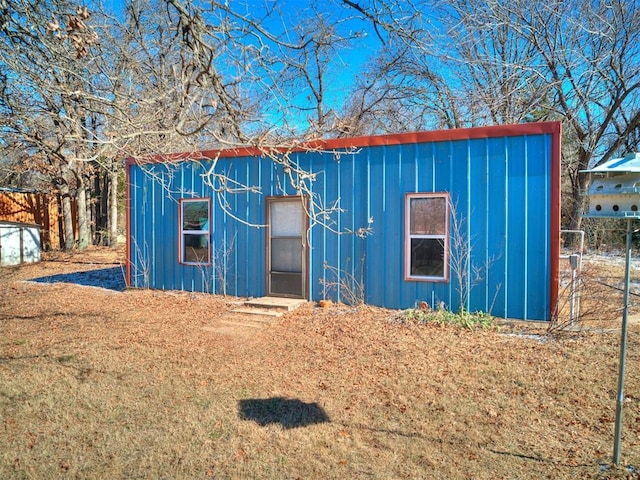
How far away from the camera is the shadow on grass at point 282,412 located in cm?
392

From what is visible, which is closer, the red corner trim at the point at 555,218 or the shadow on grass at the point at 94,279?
the red corner trim at the point at 555,218

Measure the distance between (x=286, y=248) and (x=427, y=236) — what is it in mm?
2651

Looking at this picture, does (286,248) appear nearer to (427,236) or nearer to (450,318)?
(427,236)

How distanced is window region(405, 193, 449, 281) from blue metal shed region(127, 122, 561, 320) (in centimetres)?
2

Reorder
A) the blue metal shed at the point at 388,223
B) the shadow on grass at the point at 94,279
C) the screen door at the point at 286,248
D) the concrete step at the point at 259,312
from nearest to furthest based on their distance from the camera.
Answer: the blue metal shed at the point at 388,223, the concrete step at the point at 259,312, the screen door at the point at 286,248, the shadow on grass at the point at 94,279

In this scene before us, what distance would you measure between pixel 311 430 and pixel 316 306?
4.29 m

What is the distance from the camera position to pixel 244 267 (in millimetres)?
9047

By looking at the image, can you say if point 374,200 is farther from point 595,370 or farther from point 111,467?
point 111,467

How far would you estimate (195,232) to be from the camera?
969 centimetres

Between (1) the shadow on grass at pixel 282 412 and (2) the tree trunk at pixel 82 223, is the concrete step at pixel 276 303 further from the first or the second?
(2) the tree trunk at pixel 82 223

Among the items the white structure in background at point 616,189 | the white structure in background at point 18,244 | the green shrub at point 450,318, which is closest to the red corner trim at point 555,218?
the green shrub at point 450,318

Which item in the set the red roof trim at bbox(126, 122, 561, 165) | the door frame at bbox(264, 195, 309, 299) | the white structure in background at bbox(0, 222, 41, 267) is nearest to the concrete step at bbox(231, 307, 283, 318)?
the door frame at bbox(264, 195, 309, 299)

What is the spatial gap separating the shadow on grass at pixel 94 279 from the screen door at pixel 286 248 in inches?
163

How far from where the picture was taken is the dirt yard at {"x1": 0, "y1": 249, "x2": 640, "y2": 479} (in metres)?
3.27
